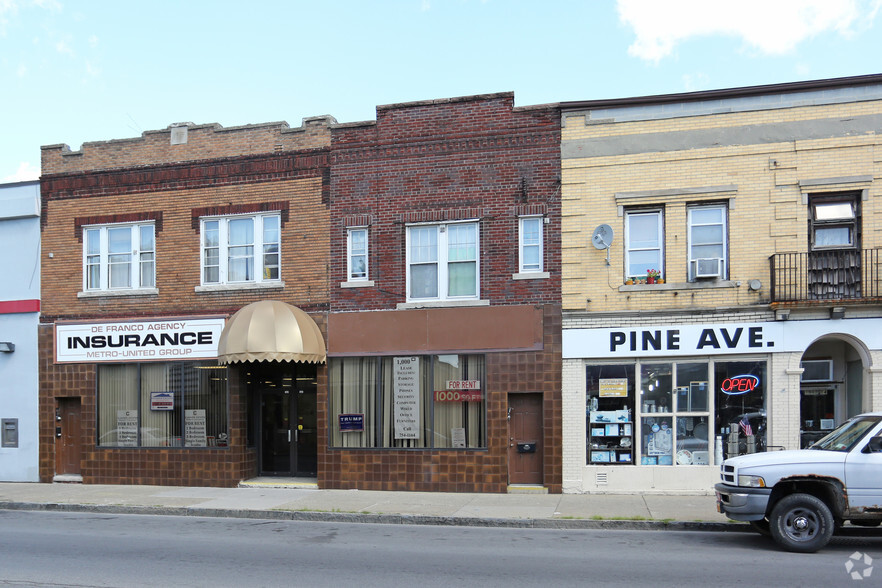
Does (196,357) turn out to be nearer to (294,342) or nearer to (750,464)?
(294,342)

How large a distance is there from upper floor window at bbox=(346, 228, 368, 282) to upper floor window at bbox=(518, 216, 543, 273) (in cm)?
343

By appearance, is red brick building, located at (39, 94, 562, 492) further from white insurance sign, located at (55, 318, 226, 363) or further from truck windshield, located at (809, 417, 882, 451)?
truck windshield, located at (809, 417, 882, 451)

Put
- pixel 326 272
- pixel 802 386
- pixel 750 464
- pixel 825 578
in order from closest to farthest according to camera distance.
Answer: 1. pixel 825 578
2. pixel 750 464
3. pixel 802 386
4. pixel 326 272

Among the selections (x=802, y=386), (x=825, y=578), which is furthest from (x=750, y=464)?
(x=802, y=386)

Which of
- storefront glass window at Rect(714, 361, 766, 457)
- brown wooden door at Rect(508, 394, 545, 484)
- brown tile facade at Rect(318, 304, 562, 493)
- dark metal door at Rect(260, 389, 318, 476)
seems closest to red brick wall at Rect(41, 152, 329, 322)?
dark metal door at Rect(260, 389, 318, 476)

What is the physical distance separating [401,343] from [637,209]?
18.5 feet

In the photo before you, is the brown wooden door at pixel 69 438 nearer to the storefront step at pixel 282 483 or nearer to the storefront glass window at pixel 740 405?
the storefront step at pixel 282 483

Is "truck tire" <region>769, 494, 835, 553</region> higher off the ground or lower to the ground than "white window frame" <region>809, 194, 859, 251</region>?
lower

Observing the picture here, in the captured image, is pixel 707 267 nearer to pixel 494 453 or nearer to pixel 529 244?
pixel 529 244

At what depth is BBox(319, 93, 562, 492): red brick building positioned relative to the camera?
16391 mm

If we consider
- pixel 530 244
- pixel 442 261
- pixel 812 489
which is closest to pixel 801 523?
pixel 812 489

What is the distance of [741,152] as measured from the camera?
15.7 meters

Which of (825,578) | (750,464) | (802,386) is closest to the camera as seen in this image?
(825,578)

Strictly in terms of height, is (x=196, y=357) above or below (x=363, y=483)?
above
